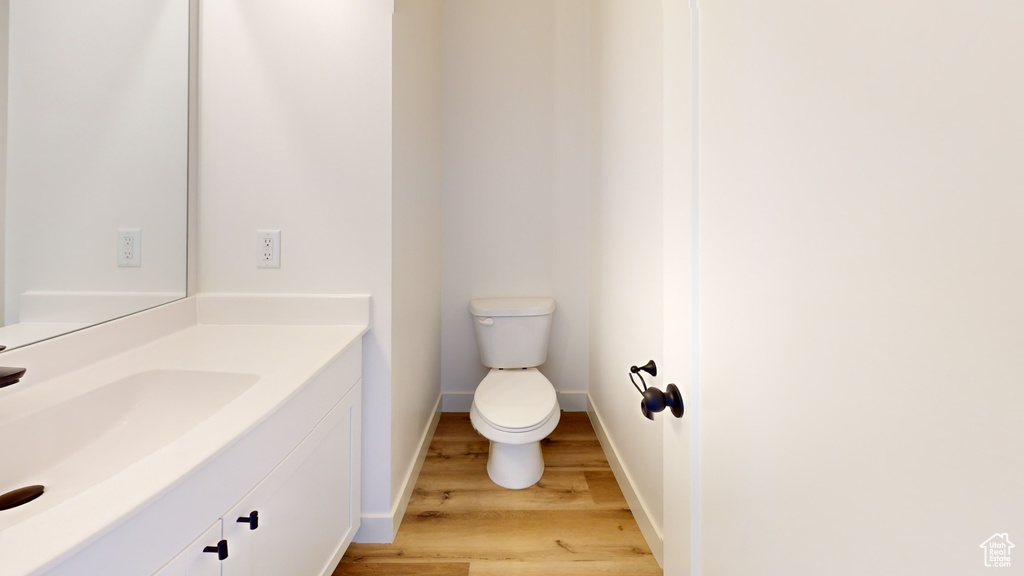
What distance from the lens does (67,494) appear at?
2.71 ft

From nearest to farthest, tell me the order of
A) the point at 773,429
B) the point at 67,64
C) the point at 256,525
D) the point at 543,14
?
the point at 773,429
the point at 256,525
the point at 67,64
the point at 543,14

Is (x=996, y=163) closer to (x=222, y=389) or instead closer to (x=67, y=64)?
(x=222, y=389)

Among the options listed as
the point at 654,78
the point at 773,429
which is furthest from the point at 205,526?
the point at 654,78

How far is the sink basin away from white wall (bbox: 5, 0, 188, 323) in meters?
0.23

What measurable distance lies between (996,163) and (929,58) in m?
0.10

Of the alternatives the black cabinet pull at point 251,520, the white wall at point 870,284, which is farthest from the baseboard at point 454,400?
the white wall at point 870,284

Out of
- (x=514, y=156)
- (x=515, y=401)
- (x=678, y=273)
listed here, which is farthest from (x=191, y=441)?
(x=514, y=156)

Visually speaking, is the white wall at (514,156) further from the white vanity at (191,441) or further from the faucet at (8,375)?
the faucet at (8,375)

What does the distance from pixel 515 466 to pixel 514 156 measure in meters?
1.65

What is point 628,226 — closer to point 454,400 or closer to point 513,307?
point 513,307

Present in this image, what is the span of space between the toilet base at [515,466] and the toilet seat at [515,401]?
139 millimetres

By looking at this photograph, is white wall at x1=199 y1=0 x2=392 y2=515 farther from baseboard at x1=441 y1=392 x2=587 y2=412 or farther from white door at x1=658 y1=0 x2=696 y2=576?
baseboard at x1=441 y1=392 x2=587 y2=412

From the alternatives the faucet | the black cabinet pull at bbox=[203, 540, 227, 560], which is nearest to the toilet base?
the black cabinet pull at bbox=[203, 540, 227, 560]

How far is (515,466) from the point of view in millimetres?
2047
